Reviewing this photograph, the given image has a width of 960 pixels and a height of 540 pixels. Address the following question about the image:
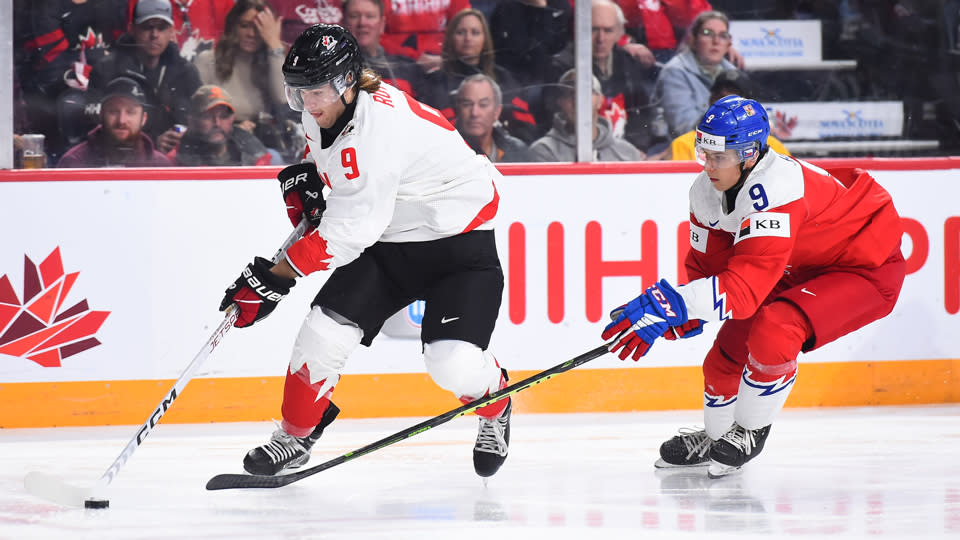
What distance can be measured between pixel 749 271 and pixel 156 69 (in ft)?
7.25

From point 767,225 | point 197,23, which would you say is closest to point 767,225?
point 767,225

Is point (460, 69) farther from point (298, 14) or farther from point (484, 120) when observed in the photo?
point (298, 14)

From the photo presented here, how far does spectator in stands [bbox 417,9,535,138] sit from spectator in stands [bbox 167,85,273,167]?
62cm

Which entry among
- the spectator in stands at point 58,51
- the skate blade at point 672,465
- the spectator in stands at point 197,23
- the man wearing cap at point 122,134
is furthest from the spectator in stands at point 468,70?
the skate blade at point 672,465

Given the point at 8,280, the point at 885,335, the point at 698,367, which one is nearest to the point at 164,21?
the point at 8,280

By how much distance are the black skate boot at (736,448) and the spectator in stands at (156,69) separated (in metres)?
2.09

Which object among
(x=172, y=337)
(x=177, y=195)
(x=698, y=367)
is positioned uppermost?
(x=177, y=195)

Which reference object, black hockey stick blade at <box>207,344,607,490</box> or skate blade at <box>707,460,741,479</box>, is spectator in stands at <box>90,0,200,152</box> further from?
skate blade at <box>707,460,741,479</box>

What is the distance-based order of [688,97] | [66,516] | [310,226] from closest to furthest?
[66,516], [310,226], [688,97]

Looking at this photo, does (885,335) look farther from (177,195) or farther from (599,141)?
(177,195)

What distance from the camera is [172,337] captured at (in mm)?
3984

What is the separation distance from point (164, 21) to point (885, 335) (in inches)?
107

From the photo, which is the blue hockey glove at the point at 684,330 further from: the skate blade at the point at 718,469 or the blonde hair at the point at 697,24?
the blonde hair at the point at 697,24

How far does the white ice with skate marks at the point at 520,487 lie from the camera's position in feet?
8.89
